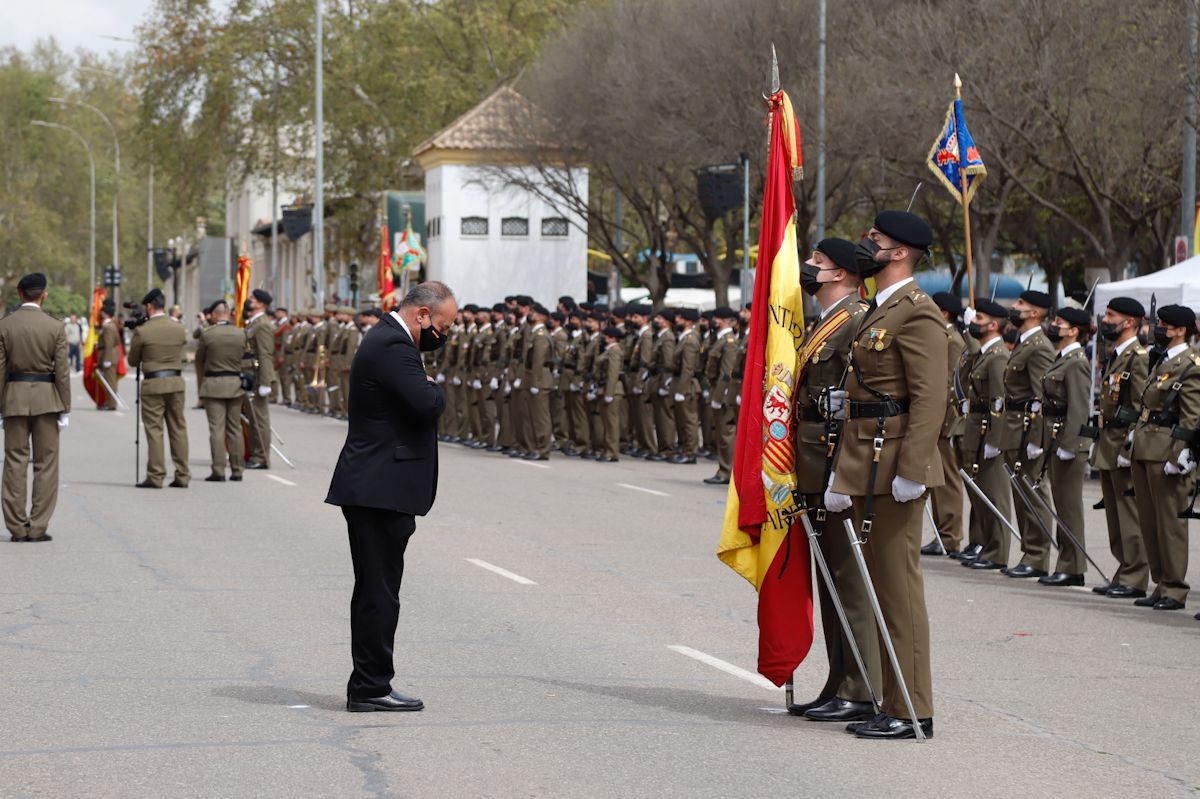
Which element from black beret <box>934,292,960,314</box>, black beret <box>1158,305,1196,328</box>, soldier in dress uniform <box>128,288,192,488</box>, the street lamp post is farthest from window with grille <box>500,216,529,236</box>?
the street lamp post

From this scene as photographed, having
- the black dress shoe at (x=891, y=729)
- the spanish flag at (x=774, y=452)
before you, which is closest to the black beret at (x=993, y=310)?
the spanish flag at (x=774, y=452)

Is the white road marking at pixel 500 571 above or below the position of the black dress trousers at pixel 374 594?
below

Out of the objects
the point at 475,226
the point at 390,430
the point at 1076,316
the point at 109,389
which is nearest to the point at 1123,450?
the point at 1076,316

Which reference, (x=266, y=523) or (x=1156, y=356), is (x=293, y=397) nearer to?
(x=266, y=523)

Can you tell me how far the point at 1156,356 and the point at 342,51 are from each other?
162ft

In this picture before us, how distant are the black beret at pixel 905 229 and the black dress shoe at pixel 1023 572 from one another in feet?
21.9

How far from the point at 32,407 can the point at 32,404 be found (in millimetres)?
25

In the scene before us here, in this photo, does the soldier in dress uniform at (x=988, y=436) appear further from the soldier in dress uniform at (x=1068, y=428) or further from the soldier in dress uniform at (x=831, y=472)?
the soldier in dress uniform at (x=831, y=472)

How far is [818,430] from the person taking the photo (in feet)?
27.8

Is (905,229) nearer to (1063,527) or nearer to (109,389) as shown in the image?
(1063,527)

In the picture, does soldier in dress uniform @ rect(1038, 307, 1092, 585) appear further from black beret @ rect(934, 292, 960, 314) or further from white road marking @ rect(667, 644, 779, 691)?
white road marking @ rect(667, 644, 779, 691)

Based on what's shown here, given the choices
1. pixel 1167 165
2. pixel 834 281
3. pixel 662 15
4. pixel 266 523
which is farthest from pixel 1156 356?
pixel 662 15

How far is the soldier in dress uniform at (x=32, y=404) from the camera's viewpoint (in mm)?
15062

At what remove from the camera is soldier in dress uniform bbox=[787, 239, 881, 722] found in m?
8.31
